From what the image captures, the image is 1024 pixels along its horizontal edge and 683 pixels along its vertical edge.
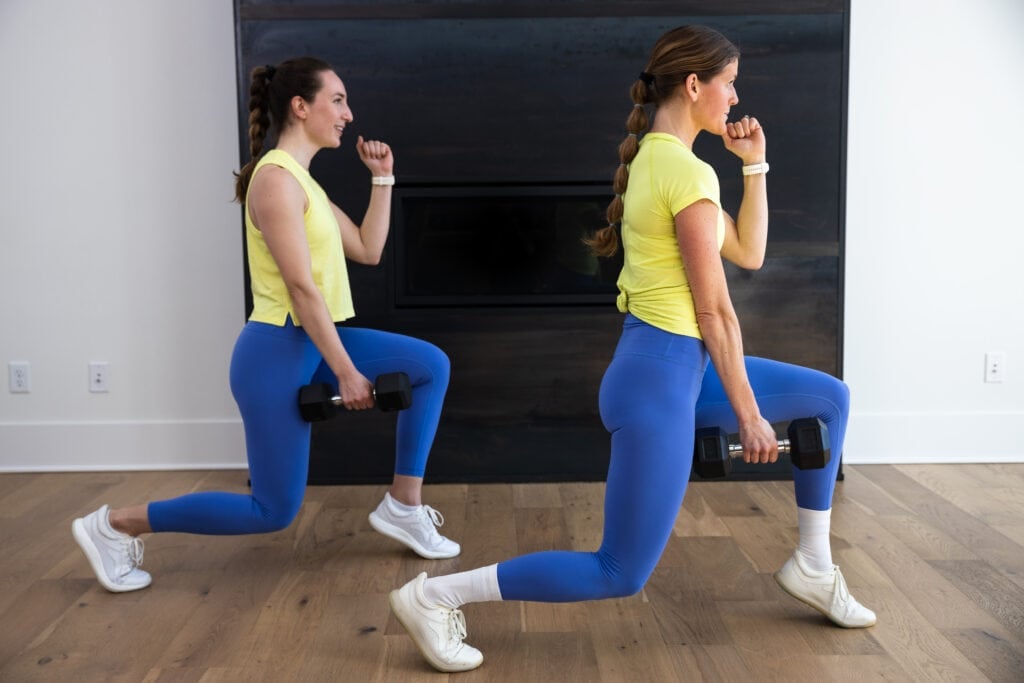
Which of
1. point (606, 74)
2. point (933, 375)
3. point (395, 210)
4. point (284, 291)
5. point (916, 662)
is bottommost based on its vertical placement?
point (916, 662)

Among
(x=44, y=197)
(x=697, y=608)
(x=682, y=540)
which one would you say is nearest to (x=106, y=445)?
(x=44, y=197)

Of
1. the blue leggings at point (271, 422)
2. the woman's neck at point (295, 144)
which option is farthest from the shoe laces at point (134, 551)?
the woman's neck at point (295, 144)

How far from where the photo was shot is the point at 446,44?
382 centimetres

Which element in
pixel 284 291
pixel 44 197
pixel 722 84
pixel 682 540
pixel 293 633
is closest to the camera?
pixel 722 84

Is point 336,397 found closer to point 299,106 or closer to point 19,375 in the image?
point 299,106

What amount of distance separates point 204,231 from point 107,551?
167 centimetres

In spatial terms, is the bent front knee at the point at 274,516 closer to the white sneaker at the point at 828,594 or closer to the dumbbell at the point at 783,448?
the dumbbell at the point at 783,448

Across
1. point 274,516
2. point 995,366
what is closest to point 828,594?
point 274,516

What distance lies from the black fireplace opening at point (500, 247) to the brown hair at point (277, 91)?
104 centimetres

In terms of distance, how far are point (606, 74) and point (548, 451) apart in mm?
1343

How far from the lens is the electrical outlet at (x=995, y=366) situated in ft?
13.9

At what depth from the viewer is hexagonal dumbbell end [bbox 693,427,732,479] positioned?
2205 mm

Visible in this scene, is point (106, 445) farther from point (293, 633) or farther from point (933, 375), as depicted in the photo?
point (933, 375)

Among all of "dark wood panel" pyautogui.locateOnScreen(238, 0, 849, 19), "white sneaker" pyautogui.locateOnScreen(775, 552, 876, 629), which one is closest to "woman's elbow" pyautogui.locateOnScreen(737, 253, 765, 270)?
"white sneaker" pyautogui.locateOnScreen(775, 552, 876, 629)
